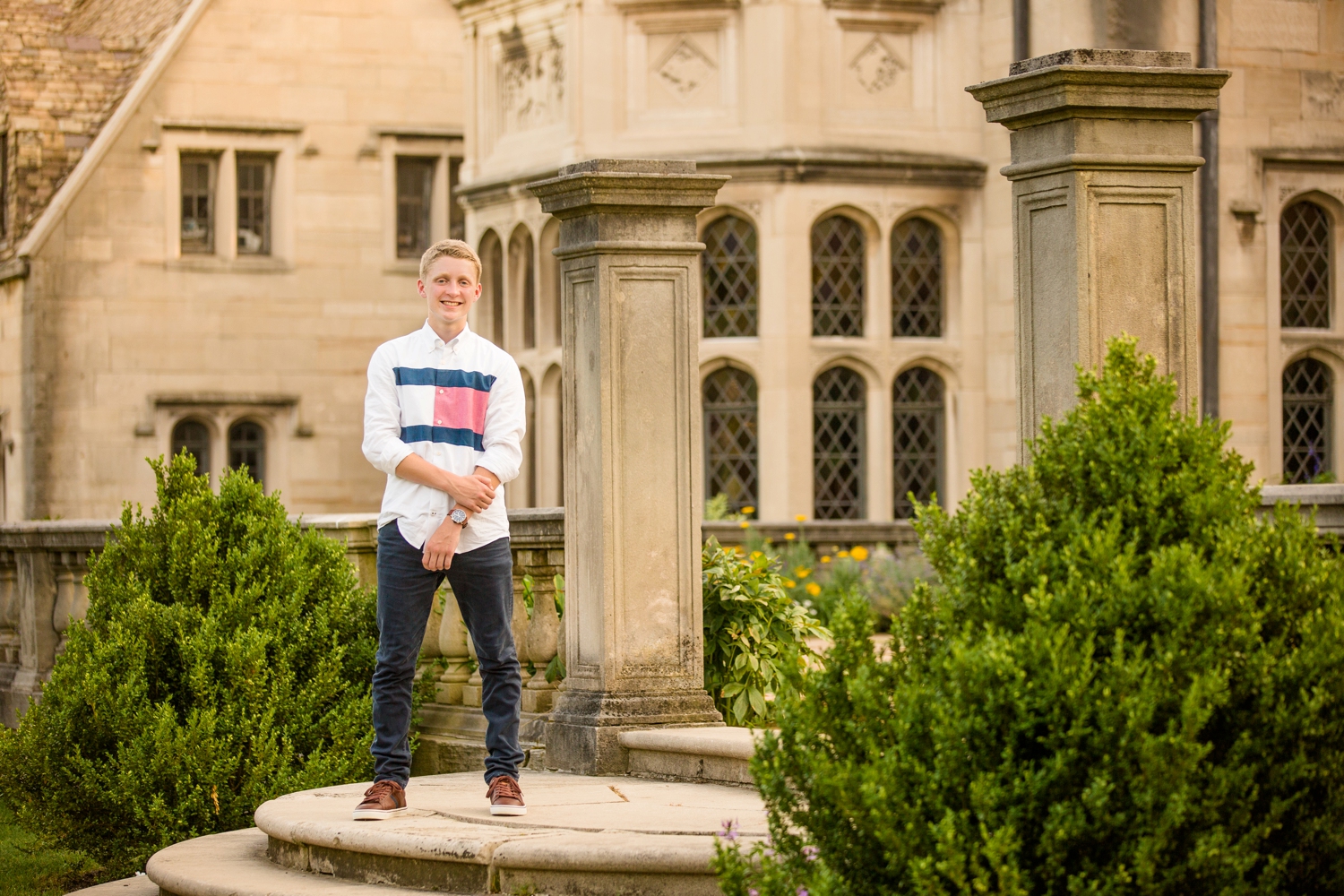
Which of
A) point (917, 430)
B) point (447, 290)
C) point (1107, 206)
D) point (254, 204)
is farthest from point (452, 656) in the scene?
point (254, 204)

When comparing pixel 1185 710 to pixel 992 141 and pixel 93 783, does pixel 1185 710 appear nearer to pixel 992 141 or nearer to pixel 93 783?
pixel 93 783

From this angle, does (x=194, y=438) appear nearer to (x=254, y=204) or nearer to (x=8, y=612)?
(x=254, y=204)

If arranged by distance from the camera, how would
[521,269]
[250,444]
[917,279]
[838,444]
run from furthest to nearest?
[250,444]
[521,269]
[917,279]
[838,444]

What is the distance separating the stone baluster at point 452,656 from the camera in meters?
8.34

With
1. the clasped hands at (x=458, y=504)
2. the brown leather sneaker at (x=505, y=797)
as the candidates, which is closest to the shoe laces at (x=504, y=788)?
the brown leather sneaker at (x=505, y=797)

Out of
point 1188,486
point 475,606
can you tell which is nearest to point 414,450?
point 475,606

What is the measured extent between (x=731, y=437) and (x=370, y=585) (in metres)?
8.21

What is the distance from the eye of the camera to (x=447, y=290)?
5.98 m

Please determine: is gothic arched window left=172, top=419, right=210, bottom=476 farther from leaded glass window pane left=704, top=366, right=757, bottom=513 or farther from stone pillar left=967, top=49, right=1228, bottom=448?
stone pillar left=967, top=49, right=1228, bottom=448

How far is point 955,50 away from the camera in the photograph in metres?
16.6

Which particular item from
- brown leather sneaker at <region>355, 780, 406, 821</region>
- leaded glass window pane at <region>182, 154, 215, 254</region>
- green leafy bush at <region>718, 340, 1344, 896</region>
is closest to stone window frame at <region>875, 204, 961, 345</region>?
leaded glass window pane at <region>182, 154, 215, 254</region>

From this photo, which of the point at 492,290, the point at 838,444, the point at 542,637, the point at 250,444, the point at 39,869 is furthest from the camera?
the point at 250,444

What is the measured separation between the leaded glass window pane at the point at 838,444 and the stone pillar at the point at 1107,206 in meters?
11.0

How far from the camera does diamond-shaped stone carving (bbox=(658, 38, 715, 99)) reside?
646 inches
